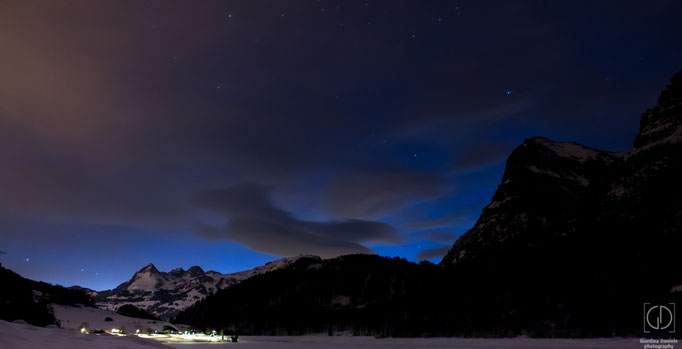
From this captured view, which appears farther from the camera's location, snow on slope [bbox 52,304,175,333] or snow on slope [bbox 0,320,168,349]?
snow on slope [bbox 52,304,175,333]

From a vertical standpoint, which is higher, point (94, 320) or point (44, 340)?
point (44, 340)

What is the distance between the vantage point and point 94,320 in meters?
170

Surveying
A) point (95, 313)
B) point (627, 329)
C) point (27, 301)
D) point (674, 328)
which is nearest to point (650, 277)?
point (627, 329)

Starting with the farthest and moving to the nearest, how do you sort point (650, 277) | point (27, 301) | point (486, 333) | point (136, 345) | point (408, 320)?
point (408, 320), point (650, 277), point (486, 333), point (27, 301), point (136, 345)

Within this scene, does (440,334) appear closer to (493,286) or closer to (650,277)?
(493,286)

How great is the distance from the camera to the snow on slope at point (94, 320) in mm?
160750

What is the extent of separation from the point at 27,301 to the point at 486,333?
145m

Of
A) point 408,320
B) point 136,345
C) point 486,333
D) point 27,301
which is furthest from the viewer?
point 408,320

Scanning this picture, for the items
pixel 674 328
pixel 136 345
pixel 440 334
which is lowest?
pixel 440 334

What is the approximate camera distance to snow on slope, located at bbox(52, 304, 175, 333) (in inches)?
6329

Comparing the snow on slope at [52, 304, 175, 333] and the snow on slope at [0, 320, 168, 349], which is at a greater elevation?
the snow on slope at [0, 320, 168, 349]

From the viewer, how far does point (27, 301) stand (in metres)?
106

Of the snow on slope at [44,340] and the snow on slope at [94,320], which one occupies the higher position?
the snow on slope at [44,340]

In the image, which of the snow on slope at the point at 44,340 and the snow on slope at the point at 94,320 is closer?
the snow on slope at the point at 44,340
